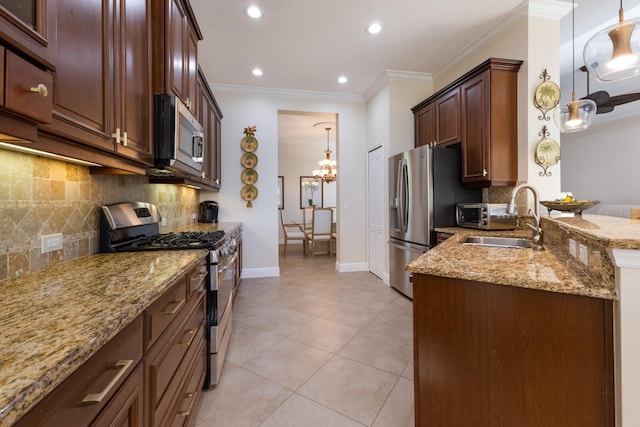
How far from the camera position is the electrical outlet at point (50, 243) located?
1.23 meters

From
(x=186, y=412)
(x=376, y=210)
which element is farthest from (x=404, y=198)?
(x=186, y=412)

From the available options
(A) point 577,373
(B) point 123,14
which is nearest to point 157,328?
(B) point 123,14

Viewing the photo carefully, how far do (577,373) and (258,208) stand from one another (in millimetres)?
3897

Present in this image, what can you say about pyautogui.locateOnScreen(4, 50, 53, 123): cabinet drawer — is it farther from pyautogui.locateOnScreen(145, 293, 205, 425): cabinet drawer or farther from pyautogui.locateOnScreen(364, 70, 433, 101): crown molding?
pyautogui.locateOnScreen(364, 70, 433, 101): crown molding

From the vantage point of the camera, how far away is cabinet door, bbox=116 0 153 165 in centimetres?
128

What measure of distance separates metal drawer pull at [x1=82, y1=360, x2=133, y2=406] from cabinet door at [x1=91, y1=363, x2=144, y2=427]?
0.14 feet

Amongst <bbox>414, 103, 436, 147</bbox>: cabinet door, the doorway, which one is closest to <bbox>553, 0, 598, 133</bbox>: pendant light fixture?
<bbox>414, 103, 436, 147</bbox>: cabinet door

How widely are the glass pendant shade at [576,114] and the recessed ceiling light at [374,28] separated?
181 centimetres

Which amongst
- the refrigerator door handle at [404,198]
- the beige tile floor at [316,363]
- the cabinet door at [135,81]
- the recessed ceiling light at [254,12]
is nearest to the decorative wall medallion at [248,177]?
the beige tile floor at [316,363]

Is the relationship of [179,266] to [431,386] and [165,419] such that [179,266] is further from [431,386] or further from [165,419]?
[431,386]

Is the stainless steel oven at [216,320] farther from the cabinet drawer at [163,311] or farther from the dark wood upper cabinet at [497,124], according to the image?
the dark wood upper cabinet at [497,124]

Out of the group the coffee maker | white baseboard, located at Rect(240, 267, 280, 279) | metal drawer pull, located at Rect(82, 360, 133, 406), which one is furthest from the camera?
white baseboard, located at Rect(240, 267, 280, 279)

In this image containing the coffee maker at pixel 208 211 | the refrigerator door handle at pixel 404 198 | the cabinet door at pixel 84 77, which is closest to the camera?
the cabinet door at pixel 84 77

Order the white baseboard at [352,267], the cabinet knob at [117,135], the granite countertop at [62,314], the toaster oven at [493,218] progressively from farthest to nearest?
the white baseboard at [352,267], the toaster oven at [493,218], the cabinet knob at [117,135], the granite countertop at [62,314]
